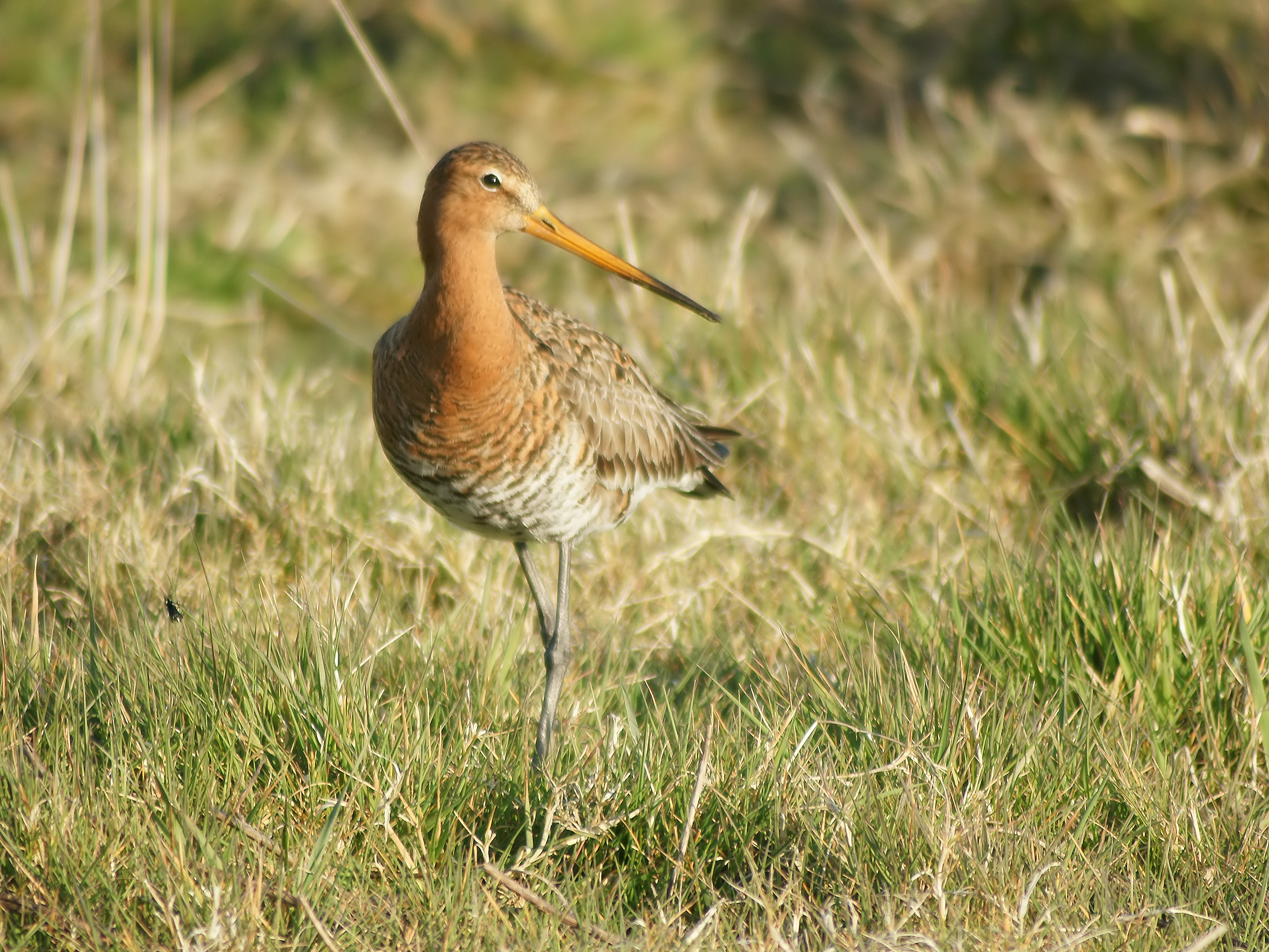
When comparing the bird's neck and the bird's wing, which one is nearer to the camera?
the bird's neck

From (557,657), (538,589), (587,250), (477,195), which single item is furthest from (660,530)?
(477,195)

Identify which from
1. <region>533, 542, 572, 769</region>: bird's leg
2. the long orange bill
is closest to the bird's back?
<region>533, 542, 572, 769</region>: bird's leg

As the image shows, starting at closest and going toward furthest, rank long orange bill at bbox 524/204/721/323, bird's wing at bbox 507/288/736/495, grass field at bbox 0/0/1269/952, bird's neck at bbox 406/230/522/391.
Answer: grass field at bbox 0/0/1269/952 < bird's neck at bbox 406/230/522/391 < long orange bill at bbox 524/204/721/323 < bird's wing at bbox 507/288/736/495

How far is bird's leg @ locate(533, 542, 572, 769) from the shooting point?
10.9 ft

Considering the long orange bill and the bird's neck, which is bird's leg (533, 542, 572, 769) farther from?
the long orange bill

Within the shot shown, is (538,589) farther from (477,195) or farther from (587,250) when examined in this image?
(477,195)

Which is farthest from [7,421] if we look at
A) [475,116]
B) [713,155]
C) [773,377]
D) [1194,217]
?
[1194,217]

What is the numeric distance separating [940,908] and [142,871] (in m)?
1.52

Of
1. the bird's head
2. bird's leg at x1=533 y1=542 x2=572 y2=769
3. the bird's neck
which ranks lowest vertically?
bird's leg at x1=533 y1=542 x2=572 y2=769

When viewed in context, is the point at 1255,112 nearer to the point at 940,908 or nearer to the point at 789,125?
the point at 789,125

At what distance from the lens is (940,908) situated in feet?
9.09

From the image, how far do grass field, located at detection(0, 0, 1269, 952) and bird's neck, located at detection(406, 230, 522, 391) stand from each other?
65 cm

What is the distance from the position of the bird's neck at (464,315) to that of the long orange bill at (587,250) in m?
0.21

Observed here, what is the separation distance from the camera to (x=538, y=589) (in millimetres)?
4258
